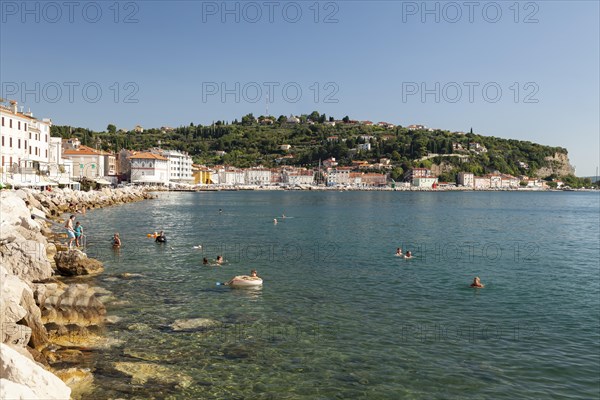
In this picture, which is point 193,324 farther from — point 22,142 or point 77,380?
point 22,142

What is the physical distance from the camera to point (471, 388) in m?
11.1

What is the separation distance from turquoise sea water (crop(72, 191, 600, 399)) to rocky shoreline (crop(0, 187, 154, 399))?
30.9 inches

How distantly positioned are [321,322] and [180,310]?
5.22 meters

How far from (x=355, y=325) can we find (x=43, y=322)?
997cm

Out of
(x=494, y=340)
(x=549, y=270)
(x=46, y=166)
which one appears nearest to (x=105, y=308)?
(x=494, y=340)

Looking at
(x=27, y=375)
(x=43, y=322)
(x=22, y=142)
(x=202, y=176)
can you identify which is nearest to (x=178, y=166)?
(x=202, y=176)

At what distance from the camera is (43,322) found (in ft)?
46.0

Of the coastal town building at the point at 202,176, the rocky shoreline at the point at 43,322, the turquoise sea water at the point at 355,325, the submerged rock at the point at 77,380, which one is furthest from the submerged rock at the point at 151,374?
the coastal town building at the point at 202,176

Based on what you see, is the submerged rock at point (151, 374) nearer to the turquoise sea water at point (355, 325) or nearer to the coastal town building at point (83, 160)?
the turquoise sea water at point (355, 325)

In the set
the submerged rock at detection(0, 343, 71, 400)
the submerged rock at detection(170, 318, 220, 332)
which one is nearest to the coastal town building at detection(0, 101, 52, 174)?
the submerged rock at detection(170, 318, 220, 332)

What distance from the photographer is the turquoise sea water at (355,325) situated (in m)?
11.2

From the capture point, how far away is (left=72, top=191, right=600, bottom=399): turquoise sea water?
11.2 meters

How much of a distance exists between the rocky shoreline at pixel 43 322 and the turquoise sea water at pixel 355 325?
0.78 metres

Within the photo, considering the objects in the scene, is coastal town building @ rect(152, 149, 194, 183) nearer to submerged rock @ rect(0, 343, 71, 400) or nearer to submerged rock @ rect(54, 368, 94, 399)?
submerged rock @ rect(54, 368, 94, 399)
